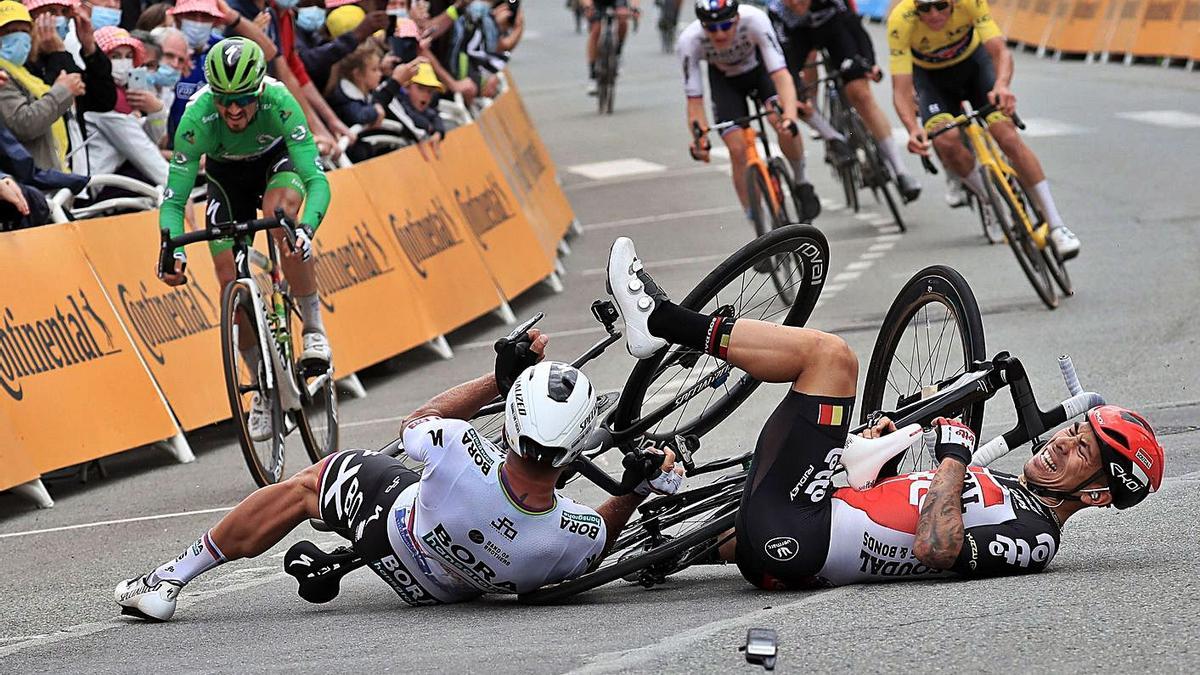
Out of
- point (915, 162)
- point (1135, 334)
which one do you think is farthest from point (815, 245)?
point (915, 162)

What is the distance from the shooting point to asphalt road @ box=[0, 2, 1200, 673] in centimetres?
500

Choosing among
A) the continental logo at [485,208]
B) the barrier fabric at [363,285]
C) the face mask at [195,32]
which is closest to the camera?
the barrier fabric at [363,285]

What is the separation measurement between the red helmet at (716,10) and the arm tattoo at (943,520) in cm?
778

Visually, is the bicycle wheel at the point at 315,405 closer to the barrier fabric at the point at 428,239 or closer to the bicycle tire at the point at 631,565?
the barrier fabric at the point at 428,239

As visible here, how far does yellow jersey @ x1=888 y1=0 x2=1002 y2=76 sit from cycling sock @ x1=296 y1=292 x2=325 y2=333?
16.0ft

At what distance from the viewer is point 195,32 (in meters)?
12.4

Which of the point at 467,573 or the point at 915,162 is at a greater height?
the point at 467,573

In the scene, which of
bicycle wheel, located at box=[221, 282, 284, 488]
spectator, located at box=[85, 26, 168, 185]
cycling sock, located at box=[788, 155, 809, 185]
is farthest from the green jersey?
cycling sock, located at box=[788, 155, 809, 185]

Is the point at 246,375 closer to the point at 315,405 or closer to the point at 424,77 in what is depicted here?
the point at 315,405

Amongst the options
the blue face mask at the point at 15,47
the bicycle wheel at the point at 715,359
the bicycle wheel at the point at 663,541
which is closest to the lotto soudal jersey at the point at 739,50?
the blue face mask at the point at 15,47

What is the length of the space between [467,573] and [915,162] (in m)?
15.3

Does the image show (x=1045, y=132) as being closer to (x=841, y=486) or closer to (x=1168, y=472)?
(x=1168, y=472)

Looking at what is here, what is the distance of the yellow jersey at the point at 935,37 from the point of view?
40.7ft

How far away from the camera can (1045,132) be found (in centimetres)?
2095
